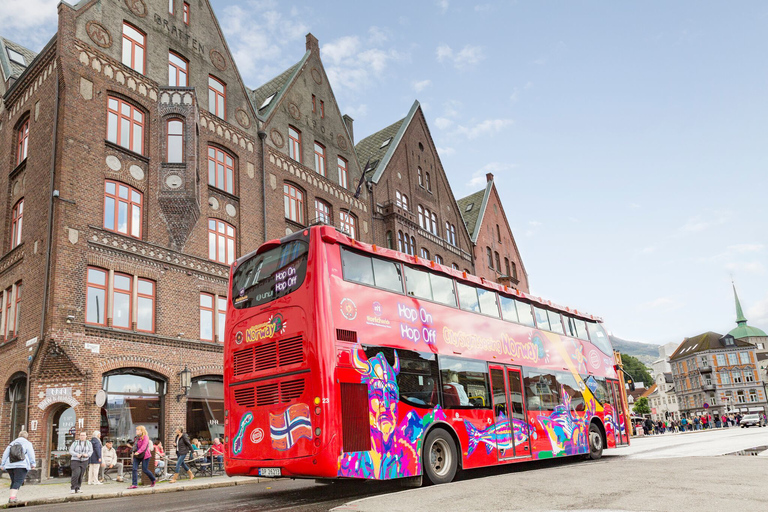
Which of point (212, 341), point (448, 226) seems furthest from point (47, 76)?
point (448, 226)

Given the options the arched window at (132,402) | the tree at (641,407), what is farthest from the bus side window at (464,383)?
the tree at (641,407)

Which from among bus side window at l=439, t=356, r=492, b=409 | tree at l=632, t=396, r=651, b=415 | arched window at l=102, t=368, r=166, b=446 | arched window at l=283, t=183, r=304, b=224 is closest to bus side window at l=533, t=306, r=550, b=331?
bus side window at l=439, t=356, r=492, b=409

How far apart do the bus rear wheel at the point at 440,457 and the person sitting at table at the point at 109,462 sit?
37.5ft

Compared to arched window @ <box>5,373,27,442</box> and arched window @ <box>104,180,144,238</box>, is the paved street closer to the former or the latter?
arched window @ <box>5,373,27,442</box>

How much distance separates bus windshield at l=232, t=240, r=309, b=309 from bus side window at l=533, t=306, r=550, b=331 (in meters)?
7.62

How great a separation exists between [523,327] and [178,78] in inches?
690

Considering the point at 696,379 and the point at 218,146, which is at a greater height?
the point at 218,146

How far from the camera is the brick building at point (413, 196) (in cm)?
3550

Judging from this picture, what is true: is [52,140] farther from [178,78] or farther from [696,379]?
[696,379]

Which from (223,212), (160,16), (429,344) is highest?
(160,16)

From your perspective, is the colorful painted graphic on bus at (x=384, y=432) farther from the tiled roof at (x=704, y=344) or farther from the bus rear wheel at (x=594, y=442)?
the tiled roof at (x=704, y=344)

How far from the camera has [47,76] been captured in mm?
21344

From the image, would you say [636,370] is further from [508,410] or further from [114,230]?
[508,410]

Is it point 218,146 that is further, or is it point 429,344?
point 218,146
